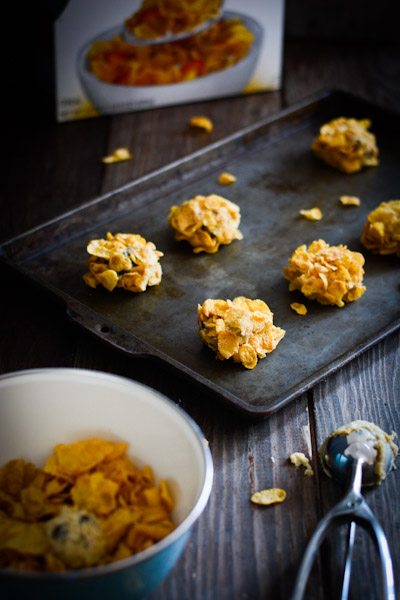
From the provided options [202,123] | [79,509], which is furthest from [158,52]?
[79,509]

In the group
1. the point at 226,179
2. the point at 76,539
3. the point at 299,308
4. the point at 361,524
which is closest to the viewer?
→ the point at 76,539

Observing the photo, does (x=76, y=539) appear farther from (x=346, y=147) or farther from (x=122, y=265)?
(x=346, y=147)

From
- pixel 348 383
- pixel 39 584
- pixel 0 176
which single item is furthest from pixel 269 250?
pixel 39 584

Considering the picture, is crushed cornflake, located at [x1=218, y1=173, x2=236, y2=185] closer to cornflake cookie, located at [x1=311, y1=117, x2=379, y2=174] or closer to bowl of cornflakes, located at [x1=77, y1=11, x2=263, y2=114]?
cornflake cookie, located at [x1=311, y1=117, x2=379, y2=174]

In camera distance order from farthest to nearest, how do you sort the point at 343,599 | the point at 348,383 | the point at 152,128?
the point at 152,128 → the point at 348,383 → the point at 343,599

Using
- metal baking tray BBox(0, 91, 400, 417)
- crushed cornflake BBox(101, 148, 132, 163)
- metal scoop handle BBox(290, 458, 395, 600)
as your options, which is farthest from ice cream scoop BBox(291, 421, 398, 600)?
crushed cornflake BBox(101, 148, 132, 163)

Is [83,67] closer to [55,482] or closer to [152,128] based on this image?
[152,128]
